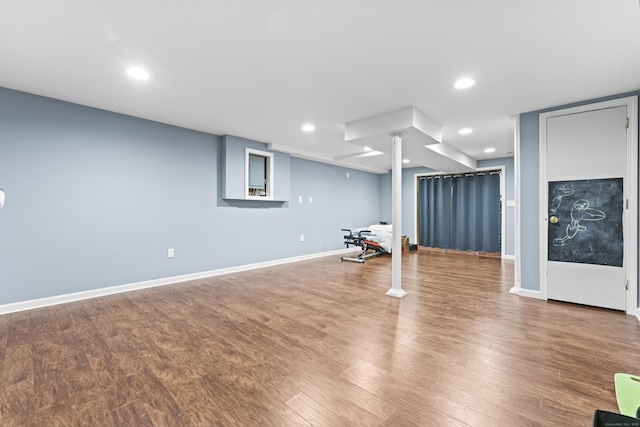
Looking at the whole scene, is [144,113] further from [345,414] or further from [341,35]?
[345,414]

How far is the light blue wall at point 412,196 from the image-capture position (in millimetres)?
6203

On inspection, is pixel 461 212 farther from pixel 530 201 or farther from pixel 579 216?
pixel 579 216

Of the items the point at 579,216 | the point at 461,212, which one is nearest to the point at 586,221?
the point at 579,216

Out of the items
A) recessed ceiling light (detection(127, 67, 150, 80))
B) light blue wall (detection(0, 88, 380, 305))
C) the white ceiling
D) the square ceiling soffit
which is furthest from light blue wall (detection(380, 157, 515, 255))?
recessed ceiling light (detection(127, 67, 150, 80))

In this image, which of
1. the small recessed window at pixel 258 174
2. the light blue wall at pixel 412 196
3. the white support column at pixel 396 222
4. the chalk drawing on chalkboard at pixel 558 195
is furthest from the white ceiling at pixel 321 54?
the light blue wall at pixel 412 196

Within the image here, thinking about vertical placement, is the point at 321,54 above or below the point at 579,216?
above

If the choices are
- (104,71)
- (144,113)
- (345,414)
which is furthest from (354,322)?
(144,113)

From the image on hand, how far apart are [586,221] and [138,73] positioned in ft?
17.0

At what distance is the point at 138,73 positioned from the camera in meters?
2.62

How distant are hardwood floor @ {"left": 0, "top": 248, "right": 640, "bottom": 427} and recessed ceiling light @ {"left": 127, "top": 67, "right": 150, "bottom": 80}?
8.09 feet

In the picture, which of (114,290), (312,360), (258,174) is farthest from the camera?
(258,174)

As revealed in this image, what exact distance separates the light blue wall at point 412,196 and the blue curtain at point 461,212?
229 millimetres

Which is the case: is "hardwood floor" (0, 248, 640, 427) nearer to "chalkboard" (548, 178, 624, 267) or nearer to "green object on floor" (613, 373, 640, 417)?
"green object on floor" (613, 373, 640, 417)

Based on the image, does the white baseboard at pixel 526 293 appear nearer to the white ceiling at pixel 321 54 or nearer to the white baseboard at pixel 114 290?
the white ceiling at pixel 321 54
